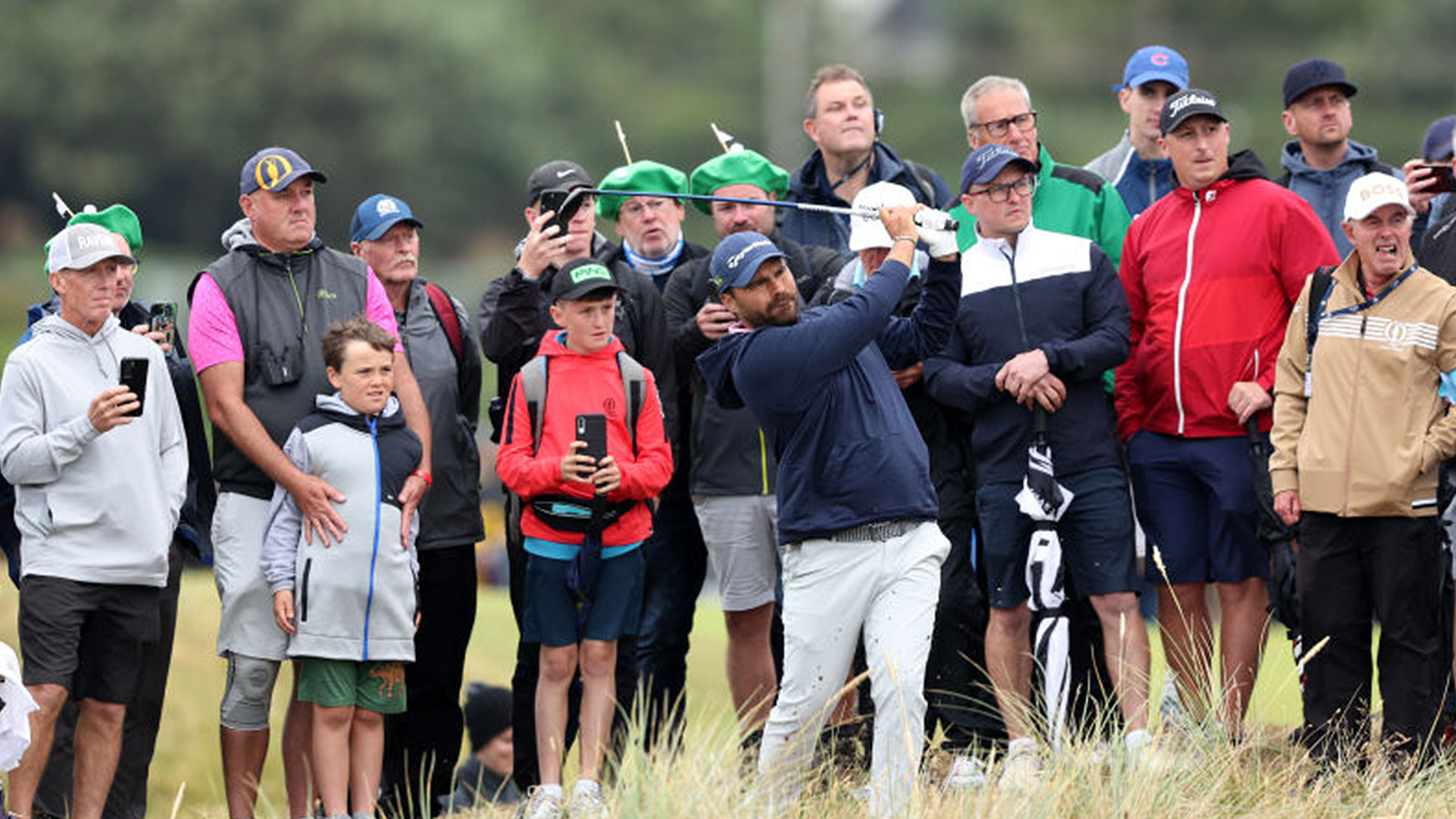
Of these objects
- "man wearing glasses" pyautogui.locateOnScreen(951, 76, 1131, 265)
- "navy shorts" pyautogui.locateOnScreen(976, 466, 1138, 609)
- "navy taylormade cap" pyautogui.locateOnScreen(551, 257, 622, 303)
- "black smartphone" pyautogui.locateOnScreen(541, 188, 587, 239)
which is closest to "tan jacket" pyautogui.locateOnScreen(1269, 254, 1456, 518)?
"navy shorts" pyautogui.locateOnScreen(976, 466, 1138, 609)

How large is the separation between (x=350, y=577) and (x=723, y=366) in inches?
62.2

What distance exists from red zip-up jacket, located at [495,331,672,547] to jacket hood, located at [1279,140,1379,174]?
315cm

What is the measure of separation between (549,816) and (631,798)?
136 centimetres

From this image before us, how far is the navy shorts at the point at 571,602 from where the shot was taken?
8344 mm

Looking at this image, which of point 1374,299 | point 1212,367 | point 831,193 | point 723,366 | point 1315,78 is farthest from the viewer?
point 831,193

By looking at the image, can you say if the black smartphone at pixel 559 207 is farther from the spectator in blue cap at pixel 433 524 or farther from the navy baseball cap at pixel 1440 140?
the navy baseball cap at pixel 1440 140

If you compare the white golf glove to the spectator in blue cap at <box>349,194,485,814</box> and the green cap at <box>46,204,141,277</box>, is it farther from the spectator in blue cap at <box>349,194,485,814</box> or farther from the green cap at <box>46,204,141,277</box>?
the green cap at <box>46,204,141,277</box>

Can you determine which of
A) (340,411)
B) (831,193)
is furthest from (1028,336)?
(340,411)

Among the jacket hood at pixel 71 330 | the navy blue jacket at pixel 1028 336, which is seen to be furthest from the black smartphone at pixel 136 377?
the navy blue jacket at pixel 1028 336

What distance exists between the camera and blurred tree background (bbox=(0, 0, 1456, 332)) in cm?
4900

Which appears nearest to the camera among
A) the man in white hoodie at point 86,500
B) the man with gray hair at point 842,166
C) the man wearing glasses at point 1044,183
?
the man in white hoodie at point 86,500

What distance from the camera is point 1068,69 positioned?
56.1m

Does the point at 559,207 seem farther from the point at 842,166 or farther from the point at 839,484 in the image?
the point at 839,484

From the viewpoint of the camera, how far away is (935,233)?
7.70 metres
